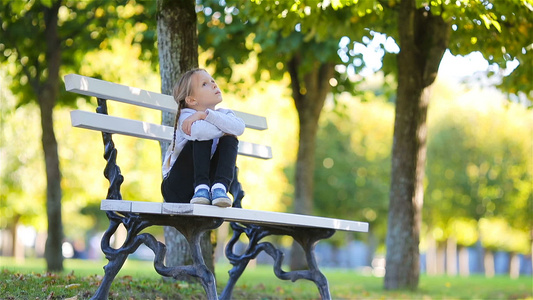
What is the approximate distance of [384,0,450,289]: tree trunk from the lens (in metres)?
9.69

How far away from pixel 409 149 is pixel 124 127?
214 inches

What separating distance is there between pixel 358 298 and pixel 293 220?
4032 millimetres

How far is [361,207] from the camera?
100ft

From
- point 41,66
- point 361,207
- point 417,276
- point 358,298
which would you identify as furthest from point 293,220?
point 361,207

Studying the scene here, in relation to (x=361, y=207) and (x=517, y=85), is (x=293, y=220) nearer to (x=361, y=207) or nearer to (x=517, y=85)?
(x=517, y=85)

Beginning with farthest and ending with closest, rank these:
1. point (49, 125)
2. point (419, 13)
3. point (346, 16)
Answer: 1. point (49, 125)
2. point (419, 13)
3. point (346, 16)

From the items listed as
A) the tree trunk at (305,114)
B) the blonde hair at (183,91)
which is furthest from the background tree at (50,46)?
the blonde hair at (183,91)

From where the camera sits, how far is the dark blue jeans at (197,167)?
15.2ft

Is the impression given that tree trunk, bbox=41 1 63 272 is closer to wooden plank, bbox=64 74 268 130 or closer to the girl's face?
wooden plank, bbox=64 74 268 130

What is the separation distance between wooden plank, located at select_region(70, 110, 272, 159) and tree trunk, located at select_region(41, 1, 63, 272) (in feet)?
20.3

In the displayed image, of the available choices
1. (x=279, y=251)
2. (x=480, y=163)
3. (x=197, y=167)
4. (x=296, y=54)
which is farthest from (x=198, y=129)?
(x=480, y=163)

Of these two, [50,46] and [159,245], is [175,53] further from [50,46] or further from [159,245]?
[50,46]

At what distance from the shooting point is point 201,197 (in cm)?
442

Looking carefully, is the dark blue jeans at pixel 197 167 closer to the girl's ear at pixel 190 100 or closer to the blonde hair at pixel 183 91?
the blonde hair at pixel 183 91
